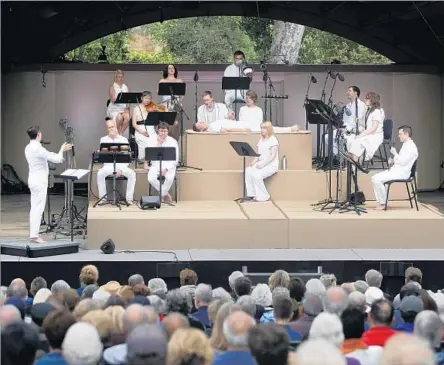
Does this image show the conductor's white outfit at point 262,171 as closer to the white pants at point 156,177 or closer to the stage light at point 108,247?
the white pants at point 156,177

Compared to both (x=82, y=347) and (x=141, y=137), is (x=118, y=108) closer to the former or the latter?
(x=141, y=137)

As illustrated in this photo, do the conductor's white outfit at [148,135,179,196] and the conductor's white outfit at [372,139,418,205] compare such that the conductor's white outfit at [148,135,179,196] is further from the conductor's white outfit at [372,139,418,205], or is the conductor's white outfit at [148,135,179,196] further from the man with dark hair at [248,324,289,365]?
the man with dark hair at [248,324,289,365]

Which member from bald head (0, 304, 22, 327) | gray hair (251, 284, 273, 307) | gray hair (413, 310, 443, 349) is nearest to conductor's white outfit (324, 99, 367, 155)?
gray hair (251, 284, 273, 307)

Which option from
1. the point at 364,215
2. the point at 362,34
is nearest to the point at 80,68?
the point at 362,34

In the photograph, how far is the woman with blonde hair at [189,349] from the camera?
4676 mm

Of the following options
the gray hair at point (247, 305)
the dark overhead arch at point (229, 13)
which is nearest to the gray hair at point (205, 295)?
the gray hair at point (247, 305)

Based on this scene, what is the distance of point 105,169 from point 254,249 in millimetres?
2616

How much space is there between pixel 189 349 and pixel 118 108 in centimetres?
1216

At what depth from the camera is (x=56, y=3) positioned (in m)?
18.2

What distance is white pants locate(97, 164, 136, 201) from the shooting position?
1366 cm

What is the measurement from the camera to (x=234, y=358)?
16.5 ft

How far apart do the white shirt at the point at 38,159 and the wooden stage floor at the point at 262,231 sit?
807 millimetres

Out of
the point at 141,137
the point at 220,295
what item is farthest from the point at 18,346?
the point at 141,137

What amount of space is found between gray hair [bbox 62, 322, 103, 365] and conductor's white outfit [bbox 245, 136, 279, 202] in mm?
8977
